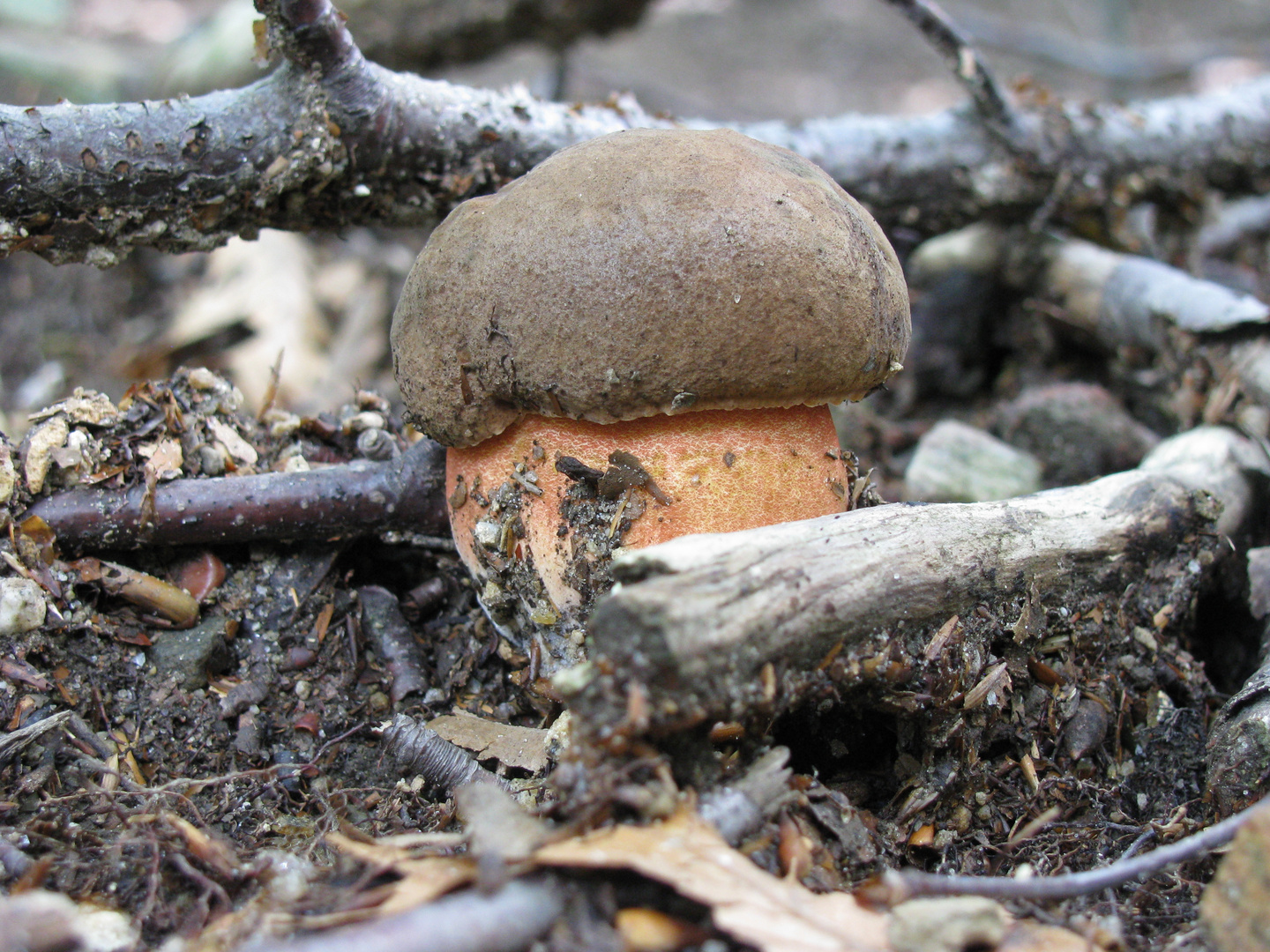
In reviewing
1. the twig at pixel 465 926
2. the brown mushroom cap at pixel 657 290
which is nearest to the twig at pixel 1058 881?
the twig at pixel 465 926

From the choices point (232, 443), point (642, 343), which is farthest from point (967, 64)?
point (232, 443)

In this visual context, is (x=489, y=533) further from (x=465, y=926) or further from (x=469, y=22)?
→ (x=469, y=22)

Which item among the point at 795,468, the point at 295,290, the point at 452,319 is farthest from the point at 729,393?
the point at 295,290

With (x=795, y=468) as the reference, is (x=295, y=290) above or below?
below

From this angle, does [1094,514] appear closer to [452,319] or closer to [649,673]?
[649,673]

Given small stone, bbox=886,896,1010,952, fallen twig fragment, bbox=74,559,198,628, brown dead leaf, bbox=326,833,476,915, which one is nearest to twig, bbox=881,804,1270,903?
small stone, bbox=886,896,1010,952

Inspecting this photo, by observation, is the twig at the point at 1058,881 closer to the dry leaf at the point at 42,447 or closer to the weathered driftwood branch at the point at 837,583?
the weathered driftwood branch at the point at 837,583

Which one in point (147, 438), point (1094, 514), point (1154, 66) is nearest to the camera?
point (1094, 514)

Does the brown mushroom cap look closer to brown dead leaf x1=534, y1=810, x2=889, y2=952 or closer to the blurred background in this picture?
brown dead leaf x1=534, y1=810, x2=889, y2=952
